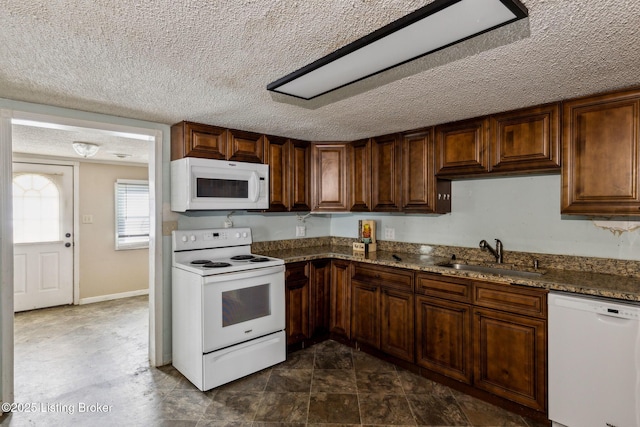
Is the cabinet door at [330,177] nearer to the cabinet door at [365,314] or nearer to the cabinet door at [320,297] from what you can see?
the cabinet door at [320,297]

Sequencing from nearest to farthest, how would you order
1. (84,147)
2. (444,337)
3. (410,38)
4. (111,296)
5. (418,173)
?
1. (410,38)
2. (444,337)
3. (418,173)
4. (84,147)
5. (111,296)

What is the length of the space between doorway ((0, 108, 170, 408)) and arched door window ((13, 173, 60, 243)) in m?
2.88

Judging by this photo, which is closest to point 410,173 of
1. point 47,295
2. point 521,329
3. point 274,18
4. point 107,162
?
point 521,329

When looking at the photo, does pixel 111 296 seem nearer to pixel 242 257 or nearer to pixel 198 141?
pixel 242 257

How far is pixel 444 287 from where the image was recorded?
269 centimetres

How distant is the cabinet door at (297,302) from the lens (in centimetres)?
329

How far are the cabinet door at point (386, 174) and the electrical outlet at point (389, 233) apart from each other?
0.39 m

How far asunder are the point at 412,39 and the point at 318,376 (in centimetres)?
262

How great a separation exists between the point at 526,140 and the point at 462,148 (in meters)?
0.48

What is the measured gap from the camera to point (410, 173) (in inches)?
128

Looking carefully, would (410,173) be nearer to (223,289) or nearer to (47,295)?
(223,289)

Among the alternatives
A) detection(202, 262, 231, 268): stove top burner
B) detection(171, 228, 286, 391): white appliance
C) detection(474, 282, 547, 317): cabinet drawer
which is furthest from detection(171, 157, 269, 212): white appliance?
detection(474, 282, 547, 317): cabinet drawer

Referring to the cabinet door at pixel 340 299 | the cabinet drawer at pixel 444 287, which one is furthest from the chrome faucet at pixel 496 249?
the cabinet door at pixel 340 299

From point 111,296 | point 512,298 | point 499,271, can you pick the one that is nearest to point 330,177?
point 499,271
